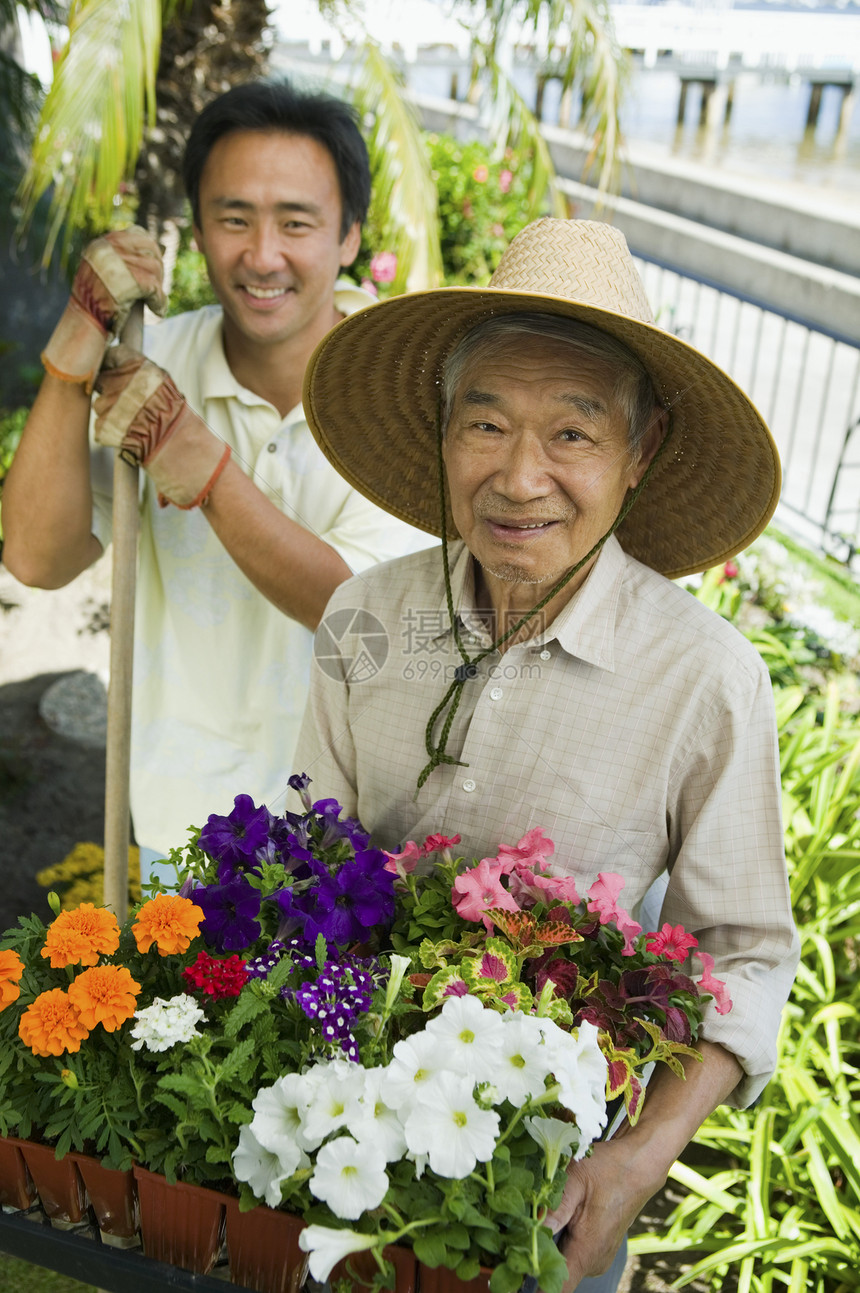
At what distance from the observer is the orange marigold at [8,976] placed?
110 centimetres

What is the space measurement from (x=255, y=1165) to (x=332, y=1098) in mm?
106

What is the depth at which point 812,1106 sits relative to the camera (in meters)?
2.43

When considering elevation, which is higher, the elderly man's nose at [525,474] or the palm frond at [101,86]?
the palm frond at [101,86]

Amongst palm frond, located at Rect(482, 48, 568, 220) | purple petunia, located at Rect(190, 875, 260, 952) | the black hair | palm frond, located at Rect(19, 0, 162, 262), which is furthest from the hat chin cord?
palm frond, located at Rect(482, 48, 568, 220)

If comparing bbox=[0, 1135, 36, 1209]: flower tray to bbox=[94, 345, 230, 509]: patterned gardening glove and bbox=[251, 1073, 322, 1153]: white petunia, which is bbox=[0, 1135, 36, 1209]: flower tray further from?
bbox=[94, 345, 230, 509]: patterned gardening glove

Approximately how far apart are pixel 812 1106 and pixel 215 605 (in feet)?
5.81

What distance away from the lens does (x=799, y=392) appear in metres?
6.45

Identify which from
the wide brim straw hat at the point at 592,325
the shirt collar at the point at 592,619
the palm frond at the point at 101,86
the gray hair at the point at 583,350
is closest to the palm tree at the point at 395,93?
the palm frond at the point at 101,86

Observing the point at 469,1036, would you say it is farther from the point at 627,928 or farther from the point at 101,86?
the point at 101,86

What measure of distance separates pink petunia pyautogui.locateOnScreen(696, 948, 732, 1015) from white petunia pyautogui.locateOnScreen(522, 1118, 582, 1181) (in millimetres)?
322

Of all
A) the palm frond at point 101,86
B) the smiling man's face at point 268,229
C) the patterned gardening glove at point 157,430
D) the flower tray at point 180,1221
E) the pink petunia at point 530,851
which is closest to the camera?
the flower tray at point 180,1221

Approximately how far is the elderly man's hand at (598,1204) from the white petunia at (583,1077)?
12 cm

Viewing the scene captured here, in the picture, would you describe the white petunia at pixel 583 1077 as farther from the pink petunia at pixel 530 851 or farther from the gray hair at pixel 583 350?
the gray hair at pixel 583 350

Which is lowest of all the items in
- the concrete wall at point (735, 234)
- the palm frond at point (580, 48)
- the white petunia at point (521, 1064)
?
the concrete wall at point (735, 234)
